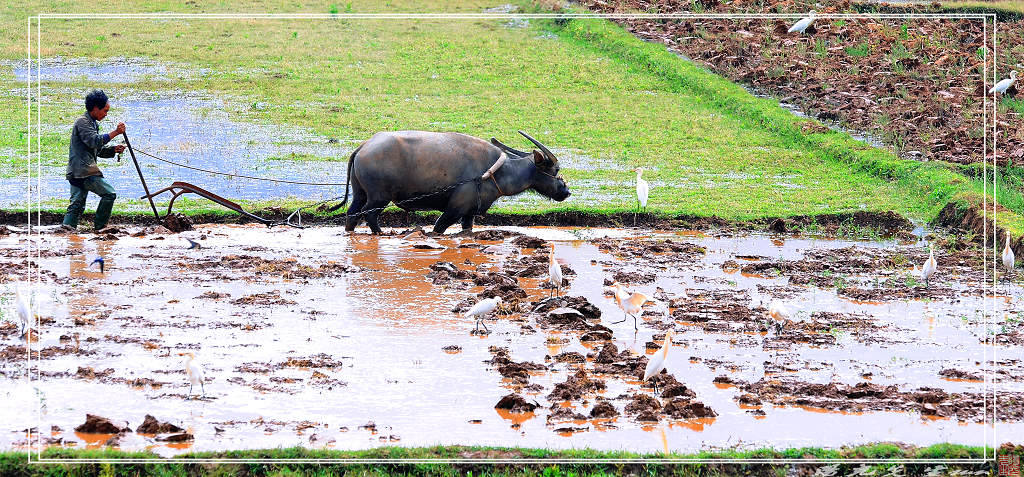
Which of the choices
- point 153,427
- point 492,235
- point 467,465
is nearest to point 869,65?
point 492,235

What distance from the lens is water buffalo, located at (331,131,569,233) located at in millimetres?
13328

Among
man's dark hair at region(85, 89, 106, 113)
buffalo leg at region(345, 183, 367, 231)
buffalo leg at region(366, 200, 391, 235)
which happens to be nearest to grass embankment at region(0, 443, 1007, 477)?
man's dark hair at region(85, 89, 106, 113)

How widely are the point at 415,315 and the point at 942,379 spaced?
3891 millimetres

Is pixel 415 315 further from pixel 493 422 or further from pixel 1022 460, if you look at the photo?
pixel 1022 460

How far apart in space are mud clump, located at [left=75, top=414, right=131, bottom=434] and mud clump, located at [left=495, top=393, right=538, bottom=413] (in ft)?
7.00

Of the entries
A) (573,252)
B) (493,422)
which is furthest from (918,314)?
(493,422)

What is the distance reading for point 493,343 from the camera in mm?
9336

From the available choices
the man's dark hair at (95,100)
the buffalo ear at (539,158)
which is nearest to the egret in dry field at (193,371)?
the man's dark hair at (95,100)

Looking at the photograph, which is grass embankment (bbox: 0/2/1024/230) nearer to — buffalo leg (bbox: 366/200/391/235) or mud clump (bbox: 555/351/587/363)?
buffalo leg (bbox: 366/200/391/235)

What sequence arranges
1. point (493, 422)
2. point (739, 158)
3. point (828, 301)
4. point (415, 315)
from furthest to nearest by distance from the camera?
point (739, 158)
point (828, 301)
point (415, 315)
point (493, 422)

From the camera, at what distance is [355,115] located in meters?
19.7

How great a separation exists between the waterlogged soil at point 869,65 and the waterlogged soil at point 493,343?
5719 millimetres

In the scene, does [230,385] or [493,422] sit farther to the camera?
[230,385]

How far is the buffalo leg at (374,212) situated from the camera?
13422 mm
